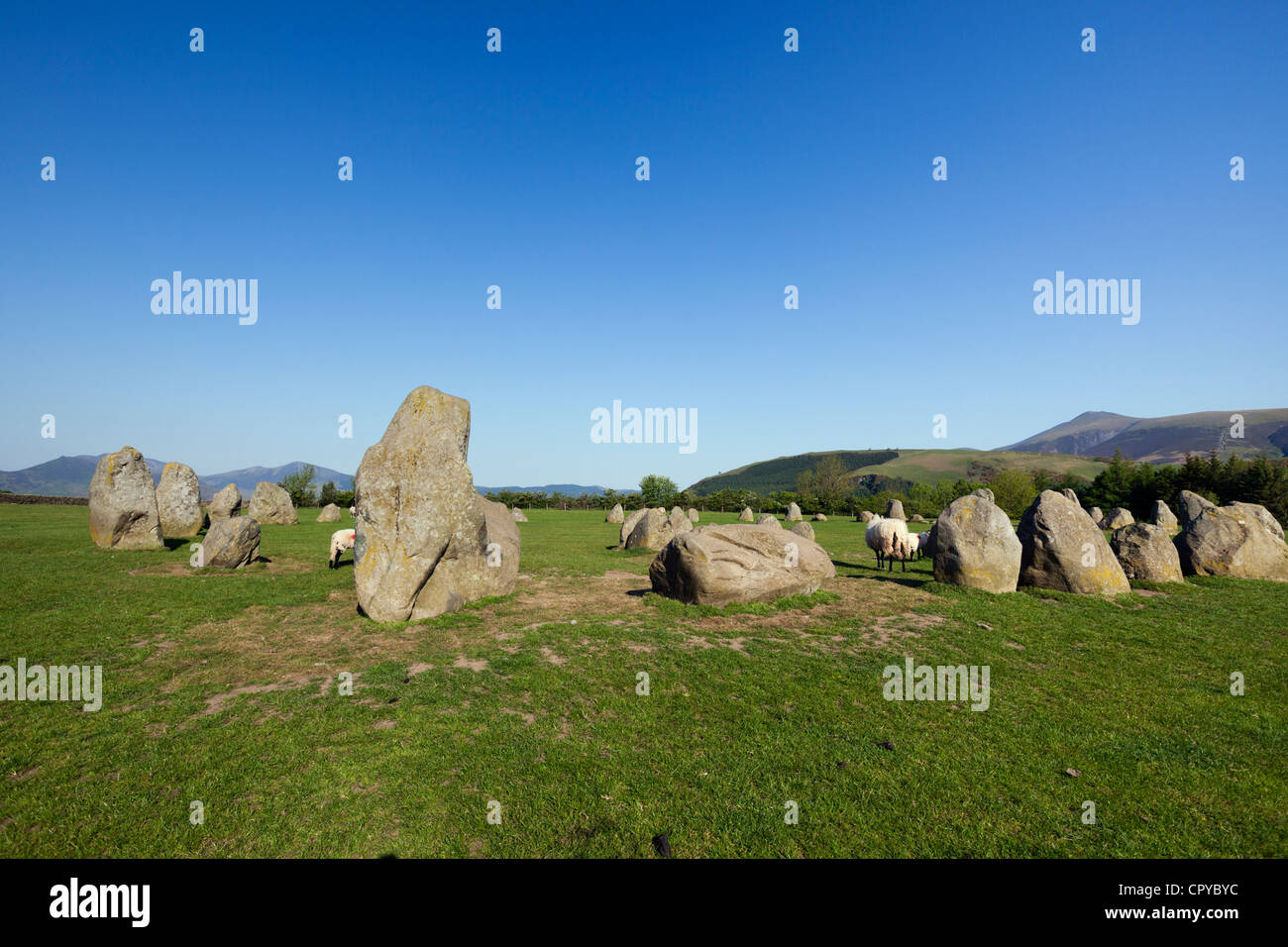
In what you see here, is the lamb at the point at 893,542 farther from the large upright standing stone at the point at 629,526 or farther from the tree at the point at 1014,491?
the tree at the point at 1014,491

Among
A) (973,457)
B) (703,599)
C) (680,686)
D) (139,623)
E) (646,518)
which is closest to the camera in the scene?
(680,686)

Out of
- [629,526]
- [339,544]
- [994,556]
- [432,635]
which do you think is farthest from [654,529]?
[432,635]

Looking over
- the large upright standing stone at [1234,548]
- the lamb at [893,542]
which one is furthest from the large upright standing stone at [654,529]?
the large upright standing stone at [1234,548]

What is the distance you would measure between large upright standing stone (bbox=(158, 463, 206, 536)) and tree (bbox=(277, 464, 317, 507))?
3760 centimetres

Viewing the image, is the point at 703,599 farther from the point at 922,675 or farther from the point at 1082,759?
the point at 1082,759

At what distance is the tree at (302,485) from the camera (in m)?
59.0

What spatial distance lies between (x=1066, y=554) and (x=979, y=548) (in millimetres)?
2159

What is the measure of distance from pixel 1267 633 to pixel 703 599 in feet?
37.8

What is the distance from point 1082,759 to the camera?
241 inches

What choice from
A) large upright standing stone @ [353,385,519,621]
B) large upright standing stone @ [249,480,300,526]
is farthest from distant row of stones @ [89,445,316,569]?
large upright standing stone @ [353,385,519,621]

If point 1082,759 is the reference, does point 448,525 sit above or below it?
above

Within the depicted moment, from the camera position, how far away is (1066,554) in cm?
1390

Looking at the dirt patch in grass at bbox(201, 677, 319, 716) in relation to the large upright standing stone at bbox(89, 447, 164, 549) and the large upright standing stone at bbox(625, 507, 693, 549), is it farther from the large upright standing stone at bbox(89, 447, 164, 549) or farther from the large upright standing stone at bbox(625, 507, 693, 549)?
the large upright standing stone at bbox(625, 507, 693, 549)

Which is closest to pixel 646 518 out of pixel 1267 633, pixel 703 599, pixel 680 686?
pixel 703 599
